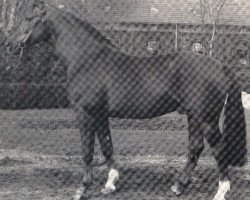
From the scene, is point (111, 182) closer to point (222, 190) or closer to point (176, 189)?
point (176, 189)

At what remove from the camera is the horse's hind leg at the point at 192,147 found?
6.07 m

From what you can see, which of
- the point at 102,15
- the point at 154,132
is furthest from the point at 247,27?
the point at 154,132

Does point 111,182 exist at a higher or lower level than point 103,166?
higher

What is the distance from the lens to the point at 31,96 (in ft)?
51.2

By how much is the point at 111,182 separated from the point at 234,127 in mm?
1898

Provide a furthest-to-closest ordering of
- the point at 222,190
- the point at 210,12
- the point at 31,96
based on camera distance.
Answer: the point at 210,12 < the point at 31,96 < the point at 222,190

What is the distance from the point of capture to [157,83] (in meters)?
6.07

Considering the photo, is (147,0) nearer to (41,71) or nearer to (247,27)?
(247,27)

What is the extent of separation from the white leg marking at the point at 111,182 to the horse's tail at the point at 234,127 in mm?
1616

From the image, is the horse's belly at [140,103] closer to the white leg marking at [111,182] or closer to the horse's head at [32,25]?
the white leg marking at [111,182]

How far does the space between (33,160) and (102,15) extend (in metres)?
17.8

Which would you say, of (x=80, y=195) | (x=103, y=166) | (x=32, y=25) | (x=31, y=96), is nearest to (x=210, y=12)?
(x=31, y=96)

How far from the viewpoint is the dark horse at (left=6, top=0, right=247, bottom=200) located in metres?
5.98

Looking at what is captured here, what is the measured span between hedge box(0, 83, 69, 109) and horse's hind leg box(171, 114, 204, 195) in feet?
31.5
